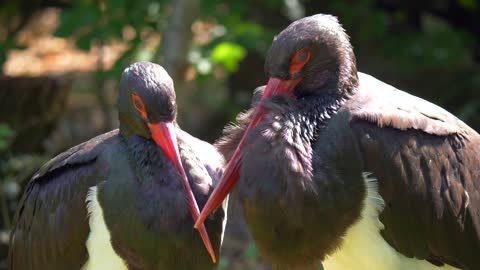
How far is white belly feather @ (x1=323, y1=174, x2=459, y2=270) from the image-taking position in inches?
149

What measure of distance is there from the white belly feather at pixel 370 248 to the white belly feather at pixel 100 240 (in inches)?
35.3

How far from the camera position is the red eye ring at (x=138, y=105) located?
3.89 metres

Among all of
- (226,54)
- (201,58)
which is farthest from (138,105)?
(201,58)

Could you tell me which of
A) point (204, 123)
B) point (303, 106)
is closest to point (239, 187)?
point (303, 106)

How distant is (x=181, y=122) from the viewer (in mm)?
8016

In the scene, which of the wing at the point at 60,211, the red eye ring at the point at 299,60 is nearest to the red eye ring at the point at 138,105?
the wing at the point at 60,211

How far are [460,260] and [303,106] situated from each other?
92 cm

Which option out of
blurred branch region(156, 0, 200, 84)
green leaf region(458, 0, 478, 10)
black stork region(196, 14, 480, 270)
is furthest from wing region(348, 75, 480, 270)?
green leaf region(458, 0, 478, 10)

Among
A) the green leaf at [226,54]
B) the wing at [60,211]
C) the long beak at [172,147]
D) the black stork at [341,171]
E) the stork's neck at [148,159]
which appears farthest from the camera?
the green leaf at [226,54]

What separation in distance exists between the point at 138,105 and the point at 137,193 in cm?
37

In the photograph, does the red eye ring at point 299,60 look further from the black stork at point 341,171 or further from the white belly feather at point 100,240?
the white belly feather at point 100,240

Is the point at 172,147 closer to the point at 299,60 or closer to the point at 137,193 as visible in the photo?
the point at 137,193

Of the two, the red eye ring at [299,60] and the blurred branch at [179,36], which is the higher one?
the red eye ring at [299,60]

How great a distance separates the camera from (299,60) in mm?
Result: 3740
